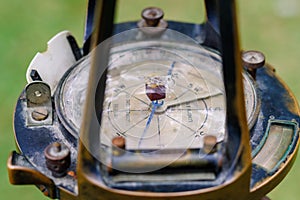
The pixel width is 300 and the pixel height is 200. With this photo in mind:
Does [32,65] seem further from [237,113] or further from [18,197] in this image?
[18,197]

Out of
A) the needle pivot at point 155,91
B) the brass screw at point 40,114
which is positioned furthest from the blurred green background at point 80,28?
the needle pivot at point 155,91

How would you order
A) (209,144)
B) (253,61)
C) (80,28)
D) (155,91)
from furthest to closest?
(80,28) < (253,61) < (155,91) < (209,144)

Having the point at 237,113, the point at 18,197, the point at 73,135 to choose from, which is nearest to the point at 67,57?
the point at 73,135

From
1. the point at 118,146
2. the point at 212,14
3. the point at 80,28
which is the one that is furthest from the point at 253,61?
the point at 80,28

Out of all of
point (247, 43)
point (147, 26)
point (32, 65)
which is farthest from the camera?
point (247, 43)

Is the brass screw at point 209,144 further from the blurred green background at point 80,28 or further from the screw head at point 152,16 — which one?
the blurred green background at point 80,28

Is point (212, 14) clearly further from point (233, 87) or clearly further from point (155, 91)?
point (233, 87)
